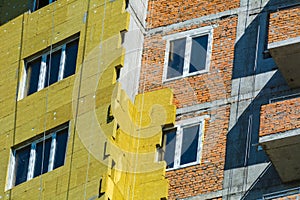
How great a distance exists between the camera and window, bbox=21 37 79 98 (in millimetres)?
45844

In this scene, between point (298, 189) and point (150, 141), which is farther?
point (150, 141)

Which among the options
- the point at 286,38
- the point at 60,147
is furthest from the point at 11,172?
the point at 286,38

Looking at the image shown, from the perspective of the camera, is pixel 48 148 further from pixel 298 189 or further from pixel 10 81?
pixel 298 189

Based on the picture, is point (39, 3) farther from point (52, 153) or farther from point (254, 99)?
point (254, 99)

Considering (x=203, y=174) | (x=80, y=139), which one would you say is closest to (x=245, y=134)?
(x=203, y=174)

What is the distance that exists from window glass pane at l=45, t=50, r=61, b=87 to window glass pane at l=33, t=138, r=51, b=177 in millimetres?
2200

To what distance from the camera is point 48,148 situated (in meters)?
44.6

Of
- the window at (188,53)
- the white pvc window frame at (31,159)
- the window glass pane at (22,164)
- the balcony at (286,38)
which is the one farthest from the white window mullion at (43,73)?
the balcony at (286,38)

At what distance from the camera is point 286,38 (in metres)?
41.4

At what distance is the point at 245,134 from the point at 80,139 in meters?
5.02

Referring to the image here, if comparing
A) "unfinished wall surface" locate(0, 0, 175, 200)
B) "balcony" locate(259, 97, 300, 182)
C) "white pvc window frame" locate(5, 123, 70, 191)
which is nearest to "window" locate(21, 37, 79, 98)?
"unfinished wall surface" locate(0, 0, 175, 200)

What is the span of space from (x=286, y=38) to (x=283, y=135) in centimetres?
313

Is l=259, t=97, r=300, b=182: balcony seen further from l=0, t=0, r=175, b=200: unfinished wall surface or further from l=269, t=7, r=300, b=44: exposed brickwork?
l=0, t=0, r=175, b=200: unfinished wall surface

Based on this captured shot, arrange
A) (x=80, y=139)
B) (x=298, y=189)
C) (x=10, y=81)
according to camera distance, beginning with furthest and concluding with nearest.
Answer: (x=10, y=81), (x=80, y=139), (x=298, y=189)
